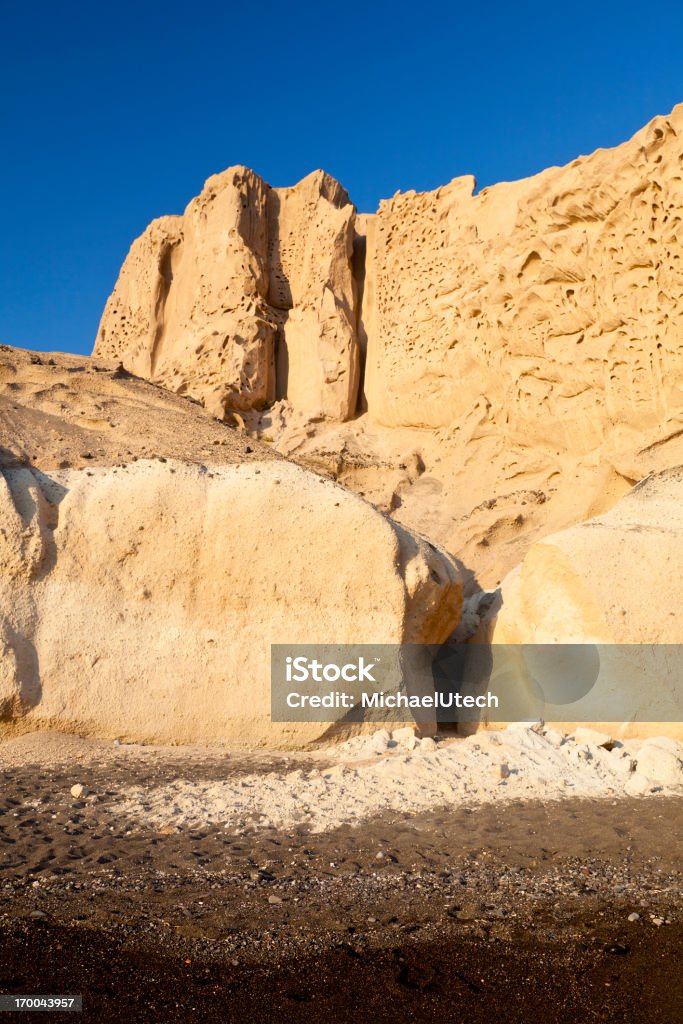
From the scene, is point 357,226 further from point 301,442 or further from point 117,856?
point 117,856

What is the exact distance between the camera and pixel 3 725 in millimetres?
5000

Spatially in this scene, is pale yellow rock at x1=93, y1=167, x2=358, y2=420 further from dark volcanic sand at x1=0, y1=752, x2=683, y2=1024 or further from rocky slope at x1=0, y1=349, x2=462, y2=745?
dark volcanic sand at x1=0, y1=752, x2=683, y2=1024

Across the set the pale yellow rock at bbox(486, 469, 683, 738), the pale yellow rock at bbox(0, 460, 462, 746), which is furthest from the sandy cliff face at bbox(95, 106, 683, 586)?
the pale yellow rock at bbox(0, 460, 462, 746)

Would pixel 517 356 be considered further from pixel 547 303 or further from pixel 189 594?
pixel 189 594

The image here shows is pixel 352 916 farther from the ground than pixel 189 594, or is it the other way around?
pixel 189 594

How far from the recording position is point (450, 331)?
14680 millimetres

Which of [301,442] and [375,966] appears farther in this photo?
[301,442]

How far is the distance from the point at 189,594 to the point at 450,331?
1046 cm

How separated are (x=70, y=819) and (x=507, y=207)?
1359 cm

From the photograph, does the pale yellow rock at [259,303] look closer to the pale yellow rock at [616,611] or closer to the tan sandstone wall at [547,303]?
the tan sandstone wall at [547,303]

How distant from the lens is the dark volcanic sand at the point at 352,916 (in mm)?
2180

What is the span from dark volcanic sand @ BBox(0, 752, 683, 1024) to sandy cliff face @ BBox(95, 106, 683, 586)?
292 inches

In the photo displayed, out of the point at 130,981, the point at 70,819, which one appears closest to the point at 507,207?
the point at 70,819

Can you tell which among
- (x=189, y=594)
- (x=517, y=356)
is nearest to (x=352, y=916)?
(x=189, y=594)
